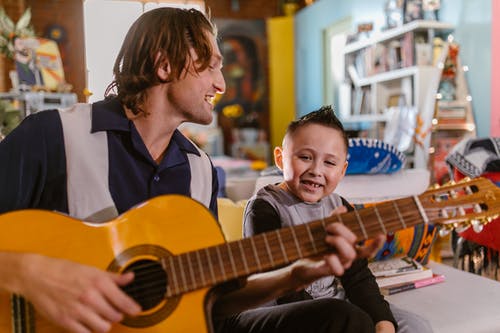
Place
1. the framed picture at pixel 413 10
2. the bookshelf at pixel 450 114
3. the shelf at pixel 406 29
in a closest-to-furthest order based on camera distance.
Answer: the bookshelf at pixel 450 114, the shelf at pixel 406 29, the framed picture at pixel 413 10

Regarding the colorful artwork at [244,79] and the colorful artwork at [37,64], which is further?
the colorful artwork at [244,79]

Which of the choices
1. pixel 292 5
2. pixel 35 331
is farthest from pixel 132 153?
pixel 292 5

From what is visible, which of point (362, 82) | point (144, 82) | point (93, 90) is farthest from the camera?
point (362, 82)

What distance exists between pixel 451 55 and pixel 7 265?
3689mm

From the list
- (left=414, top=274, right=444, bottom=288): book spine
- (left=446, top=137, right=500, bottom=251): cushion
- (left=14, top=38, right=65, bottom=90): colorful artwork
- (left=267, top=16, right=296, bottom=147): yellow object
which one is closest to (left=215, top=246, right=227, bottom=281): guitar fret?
(left=414, top=274, right=444, bottom=288): book spine

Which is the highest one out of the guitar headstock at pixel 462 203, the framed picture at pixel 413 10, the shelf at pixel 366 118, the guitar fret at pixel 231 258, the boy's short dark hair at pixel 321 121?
the framed picture at pixel 413 10

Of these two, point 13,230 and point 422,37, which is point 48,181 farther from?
point 422,37

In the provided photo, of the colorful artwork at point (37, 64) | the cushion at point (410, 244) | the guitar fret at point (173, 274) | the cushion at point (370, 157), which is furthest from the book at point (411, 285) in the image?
the colorful artwork at point (37, 64)

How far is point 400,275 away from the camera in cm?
155

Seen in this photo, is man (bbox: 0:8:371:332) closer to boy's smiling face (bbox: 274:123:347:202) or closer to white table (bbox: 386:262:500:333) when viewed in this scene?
boy's smiling face (bbox: 274:123:347:202)

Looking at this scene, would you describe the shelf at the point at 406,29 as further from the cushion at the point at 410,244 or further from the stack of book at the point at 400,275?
the stack of book at the point at 400,275

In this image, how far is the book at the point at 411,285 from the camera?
4.93 feet

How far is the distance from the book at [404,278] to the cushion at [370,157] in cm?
36

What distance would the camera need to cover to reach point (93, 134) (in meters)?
0.98
